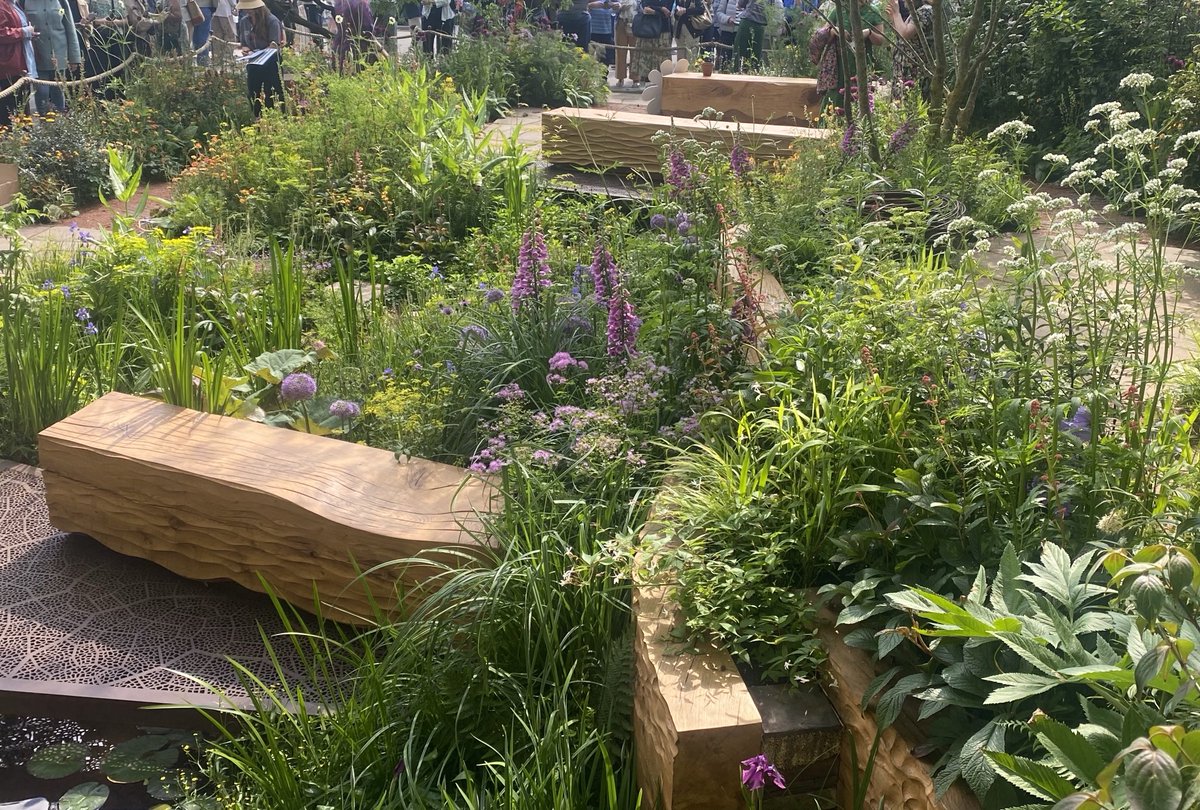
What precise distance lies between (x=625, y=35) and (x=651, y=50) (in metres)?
1.44

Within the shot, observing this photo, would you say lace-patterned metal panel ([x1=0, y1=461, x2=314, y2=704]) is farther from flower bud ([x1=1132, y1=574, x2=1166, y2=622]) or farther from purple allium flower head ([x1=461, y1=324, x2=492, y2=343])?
flower bud ([x1=1132, y1=574, x2=1166, y2=622])

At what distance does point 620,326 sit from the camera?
3311mm

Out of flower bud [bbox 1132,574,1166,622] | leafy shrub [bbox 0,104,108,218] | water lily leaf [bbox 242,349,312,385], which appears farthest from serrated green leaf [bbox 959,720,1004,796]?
leafy shrub [bbox 0,104,108,218]

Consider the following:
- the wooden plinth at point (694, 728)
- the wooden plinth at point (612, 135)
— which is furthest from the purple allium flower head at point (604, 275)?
the wooden plinth at point (612, 135)

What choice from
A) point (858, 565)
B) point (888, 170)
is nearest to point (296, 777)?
point (858, 565)

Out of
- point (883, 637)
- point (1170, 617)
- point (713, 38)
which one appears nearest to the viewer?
point (1170, 617)

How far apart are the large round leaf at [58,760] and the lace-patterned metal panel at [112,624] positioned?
6.1 inches

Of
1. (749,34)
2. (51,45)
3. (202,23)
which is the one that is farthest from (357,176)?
Result: (749,34)

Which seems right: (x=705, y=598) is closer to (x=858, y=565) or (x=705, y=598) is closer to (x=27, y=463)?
(x=858, y=565)

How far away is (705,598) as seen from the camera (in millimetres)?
2266

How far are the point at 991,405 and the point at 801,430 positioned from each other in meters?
0.46

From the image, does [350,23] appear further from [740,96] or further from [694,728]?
[694,728]

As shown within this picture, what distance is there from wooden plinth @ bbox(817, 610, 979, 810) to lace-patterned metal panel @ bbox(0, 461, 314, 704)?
69.4 inches

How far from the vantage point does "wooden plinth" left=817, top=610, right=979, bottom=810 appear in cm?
179
